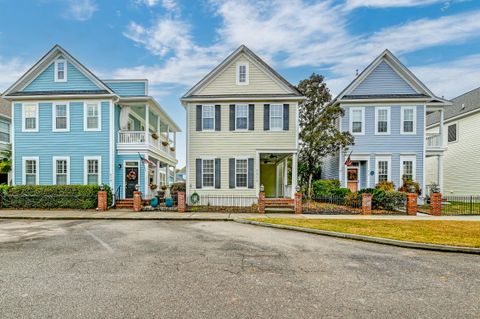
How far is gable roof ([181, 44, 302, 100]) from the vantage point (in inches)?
709

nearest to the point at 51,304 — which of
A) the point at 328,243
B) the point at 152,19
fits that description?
the point at 328,243

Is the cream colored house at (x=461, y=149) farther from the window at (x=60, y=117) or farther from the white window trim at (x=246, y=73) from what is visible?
the window at (x=60, y=117)

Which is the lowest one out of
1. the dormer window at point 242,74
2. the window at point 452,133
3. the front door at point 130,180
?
the front door at point 130,180

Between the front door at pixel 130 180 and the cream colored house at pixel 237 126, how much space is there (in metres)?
3.84

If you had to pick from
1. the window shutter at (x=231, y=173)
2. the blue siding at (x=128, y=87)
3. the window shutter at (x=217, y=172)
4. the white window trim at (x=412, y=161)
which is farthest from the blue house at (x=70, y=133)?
the white window trim at (x=412, y=161)

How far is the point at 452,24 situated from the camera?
16.3 m

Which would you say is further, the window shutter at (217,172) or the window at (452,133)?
the window at (452,133)

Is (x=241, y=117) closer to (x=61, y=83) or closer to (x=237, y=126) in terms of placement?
(x=237, y=126)

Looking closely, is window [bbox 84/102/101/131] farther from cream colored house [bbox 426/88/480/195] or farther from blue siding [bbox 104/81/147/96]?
cream colored house [bbox 426/88/480/195]

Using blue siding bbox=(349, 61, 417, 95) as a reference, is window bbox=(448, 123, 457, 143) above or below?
below

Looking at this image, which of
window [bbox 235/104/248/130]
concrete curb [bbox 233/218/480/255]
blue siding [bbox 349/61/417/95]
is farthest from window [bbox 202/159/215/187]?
blue siding [bbox 349/61/417/95]

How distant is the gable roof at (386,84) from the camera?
62.6 ft

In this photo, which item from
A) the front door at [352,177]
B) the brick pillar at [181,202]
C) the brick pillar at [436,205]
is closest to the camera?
the brick pillar at [436,205]

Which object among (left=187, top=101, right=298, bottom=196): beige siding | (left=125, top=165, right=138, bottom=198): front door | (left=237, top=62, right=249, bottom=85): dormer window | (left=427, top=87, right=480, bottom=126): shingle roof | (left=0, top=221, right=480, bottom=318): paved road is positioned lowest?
(left=0, top=221, right=480, bottom=318): paved road
